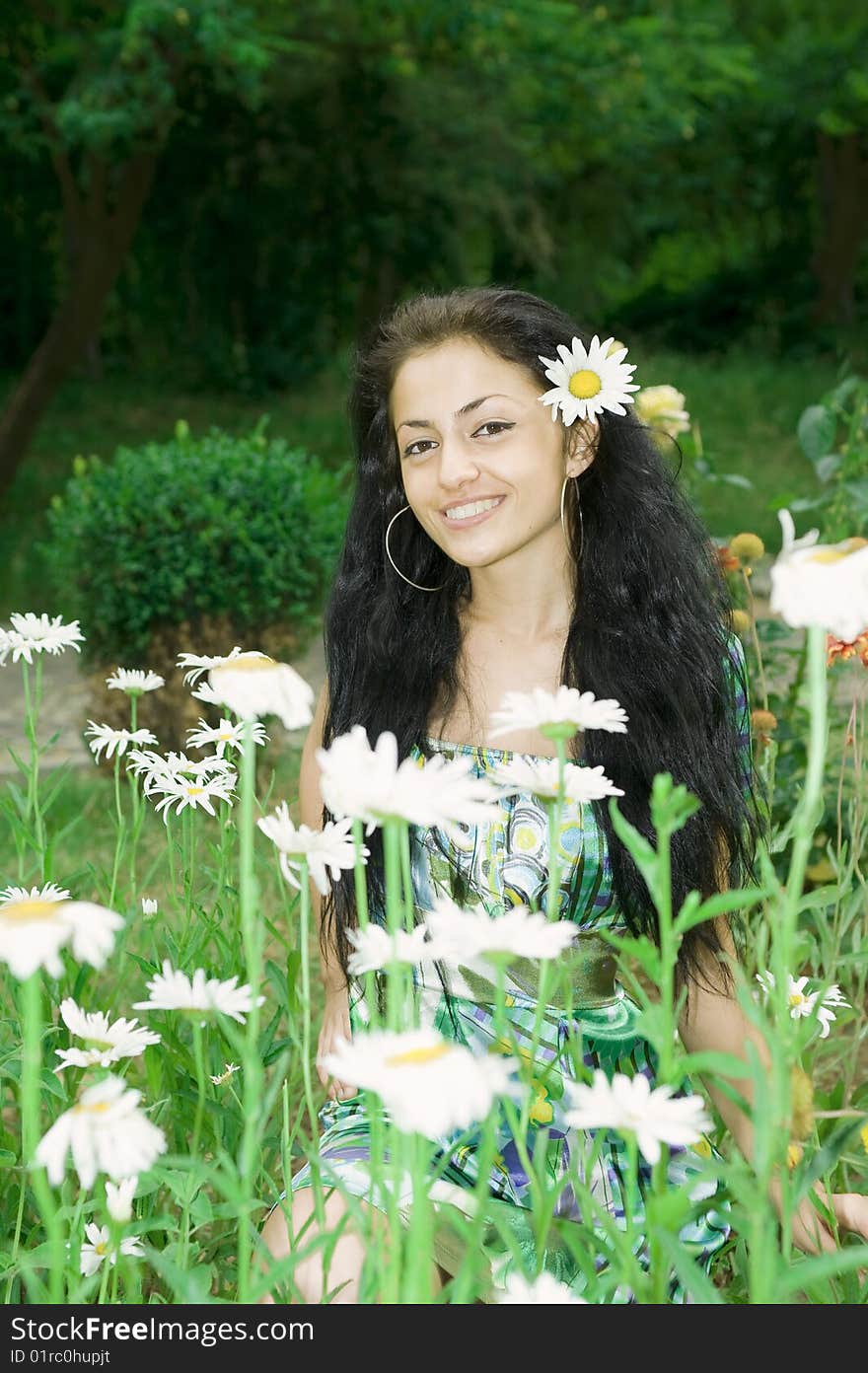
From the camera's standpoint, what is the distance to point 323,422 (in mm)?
11695

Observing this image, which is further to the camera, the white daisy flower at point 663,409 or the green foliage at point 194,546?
the green foliage at point 194,546

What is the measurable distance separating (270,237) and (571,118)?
3.87 meters

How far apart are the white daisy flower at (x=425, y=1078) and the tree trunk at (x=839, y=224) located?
54.4ft

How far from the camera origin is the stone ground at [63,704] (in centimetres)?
476

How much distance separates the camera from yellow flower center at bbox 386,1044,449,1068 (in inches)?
26.6

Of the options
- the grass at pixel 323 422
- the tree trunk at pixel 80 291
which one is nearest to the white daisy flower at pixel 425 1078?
the grass at pixel 323 422

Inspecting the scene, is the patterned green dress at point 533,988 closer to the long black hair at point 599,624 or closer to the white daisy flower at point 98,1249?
the long black hair at point 599,624

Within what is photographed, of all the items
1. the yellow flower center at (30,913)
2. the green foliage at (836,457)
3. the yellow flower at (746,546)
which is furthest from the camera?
the green foliage at (836,457)

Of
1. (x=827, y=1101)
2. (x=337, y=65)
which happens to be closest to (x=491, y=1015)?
(x=827, y=1101)

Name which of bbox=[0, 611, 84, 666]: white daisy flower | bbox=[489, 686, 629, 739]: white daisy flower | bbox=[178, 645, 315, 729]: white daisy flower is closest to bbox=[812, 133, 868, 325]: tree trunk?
bbox=[0, 611, 84, 666]: white daisy flower

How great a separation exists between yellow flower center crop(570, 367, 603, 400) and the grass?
255 inches

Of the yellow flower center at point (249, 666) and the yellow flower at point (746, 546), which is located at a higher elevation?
the yellow flower at point (746, 546)

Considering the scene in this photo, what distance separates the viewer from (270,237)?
43.1ft

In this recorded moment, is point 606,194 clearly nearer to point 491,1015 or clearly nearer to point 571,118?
point 571,118
